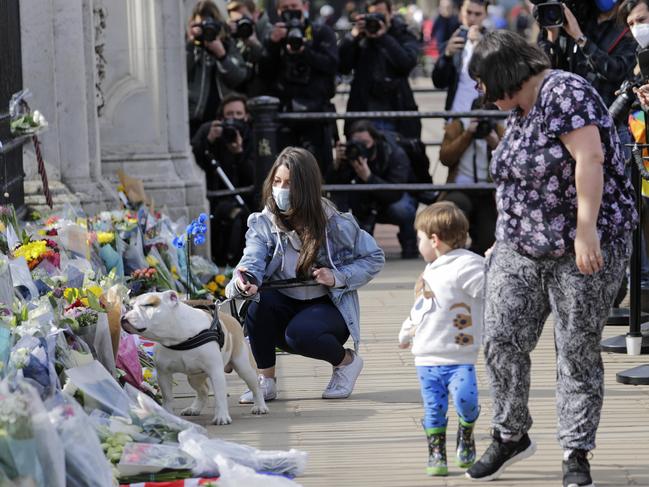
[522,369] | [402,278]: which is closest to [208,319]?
[522,369]

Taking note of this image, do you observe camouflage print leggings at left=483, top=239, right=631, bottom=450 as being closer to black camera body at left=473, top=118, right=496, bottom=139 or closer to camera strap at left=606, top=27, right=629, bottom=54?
camera strap at left=606, top=27, right=629, bottom=54

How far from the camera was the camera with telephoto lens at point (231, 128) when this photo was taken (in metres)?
11.7

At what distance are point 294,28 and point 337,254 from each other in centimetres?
550

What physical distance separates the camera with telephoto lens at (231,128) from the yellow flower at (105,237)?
3.23 metres

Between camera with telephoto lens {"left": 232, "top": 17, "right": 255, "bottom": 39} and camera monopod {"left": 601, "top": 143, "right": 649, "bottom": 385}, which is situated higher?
camera with telephoto lens {"left": 232, "top": 17, "right": 255, "bottom": 39}

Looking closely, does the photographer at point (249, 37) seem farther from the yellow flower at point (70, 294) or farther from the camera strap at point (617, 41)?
the yellow flower at point (70, 294)

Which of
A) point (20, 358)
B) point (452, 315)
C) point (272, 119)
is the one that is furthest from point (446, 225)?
point (272, 119)

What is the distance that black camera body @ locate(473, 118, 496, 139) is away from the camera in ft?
39.1

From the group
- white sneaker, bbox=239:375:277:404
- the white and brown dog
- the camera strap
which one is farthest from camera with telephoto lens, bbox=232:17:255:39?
the white and brown dog

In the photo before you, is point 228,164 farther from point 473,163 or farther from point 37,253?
point 37,253

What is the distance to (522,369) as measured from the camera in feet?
17.6

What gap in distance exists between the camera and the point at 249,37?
12430 mm

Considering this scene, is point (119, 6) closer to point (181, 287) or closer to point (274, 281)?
point (181, 287)

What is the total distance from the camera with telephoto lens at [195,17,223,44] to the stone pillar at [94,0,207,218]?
286mm
